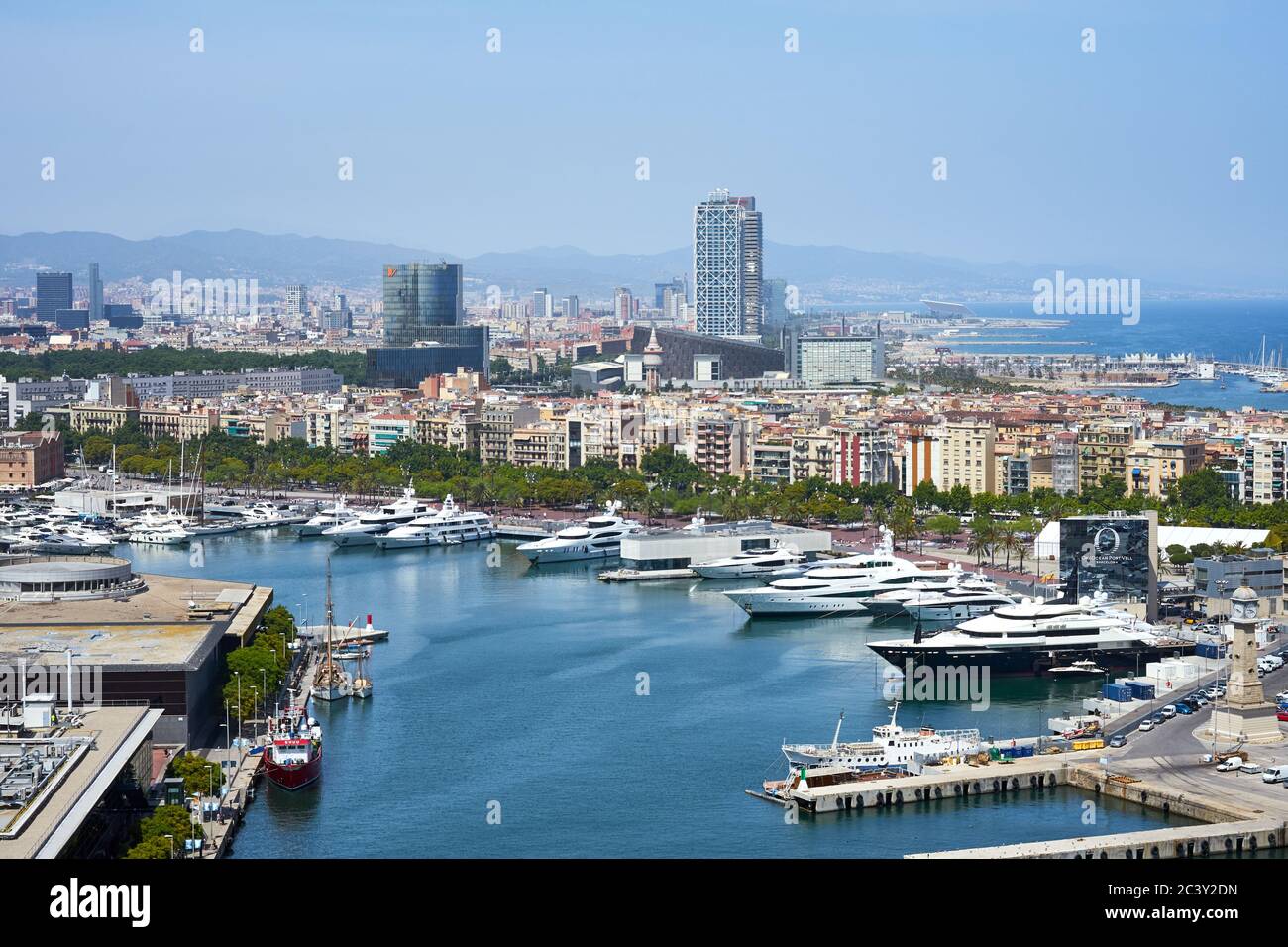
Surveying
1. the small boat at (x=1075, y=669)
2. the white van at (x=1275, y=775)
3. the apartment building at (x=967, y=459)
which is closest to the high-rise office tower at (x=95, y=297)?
the apartment building at (x=967, y=459)

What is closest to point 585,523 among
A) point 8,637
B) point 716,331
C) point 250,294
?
point 8,637

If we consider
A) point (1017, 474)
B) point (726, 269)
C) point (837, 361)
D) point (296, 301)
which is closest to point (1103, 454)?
point (1017, 474)

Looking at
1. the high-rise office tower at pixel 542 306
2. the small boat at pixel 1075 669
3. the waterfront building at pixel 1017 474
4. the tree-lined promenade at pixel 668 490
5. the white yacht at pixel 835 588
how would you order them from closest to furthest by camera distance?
the small boat at pixel 1075 669, the white yacht at pixel 835 588, the tree-lined promenade at pixel 668 490, the waterfront building at pixel 1017 474, the high-rise office tower at pixel 542 306

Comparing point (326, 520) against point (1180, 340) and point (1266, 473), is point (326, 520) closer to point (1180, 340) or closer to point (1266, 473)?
point (1266, 473)

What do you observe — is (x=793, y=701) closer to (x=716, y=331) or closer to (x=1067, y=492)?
(x=1067, y=492)

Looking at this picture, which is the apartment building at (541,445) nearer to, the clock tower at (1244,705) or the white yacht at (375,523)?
the white yacht at (375,523)

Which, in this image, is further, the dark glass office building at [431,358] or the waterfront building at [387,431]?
the dark glass office building at [431,358]

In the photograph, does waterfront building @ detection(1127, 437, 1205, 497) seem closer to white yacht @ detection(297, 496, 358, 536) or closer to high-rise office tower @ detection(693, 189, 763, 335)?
white yacht @ detection(297, 496, 358, 536)
